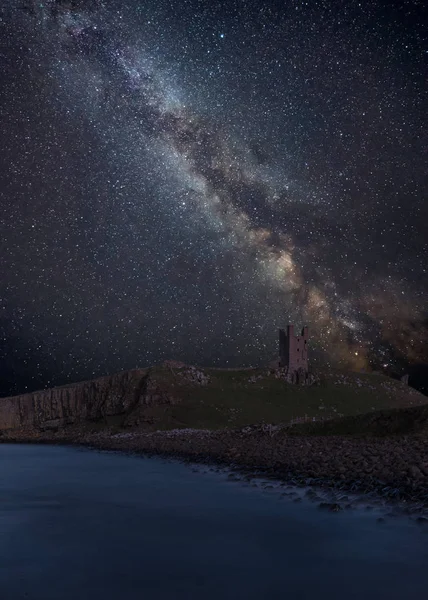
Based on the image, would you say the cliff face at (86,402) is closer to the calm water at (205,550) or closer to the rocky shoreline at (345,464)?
the rocky shoreline at (345,464)

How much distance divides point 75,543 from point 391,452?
47.0ft

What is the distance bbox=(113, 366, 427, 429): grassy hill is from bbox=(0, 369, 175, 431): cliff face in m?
1.62

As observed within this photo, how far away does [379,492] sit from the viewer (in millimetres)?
15938

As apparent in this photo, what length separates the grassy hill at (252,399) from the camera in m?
85.6

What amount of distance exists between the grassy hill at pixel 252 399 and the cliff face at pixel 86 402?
5.33 ft

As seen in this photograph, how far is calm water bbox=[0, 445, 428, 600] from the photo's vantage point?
27.8ft

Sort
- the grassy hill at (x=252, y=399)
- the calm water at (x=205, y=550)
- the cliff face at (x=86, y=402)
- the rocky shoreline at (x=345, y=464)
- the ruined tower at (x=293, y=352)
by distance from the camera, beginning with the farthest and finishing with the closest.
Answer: the ruined tower at (x=293, y=352)
the cliff face at (x=86, y=402)
the grassy hill at (x=252, y=399)
the rocky shoreline at (x=345, y=464)
the calm water at (x=205, y=550)

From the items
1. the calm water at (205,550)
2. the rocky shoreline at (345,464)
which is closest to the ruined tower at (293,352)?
the rocky shoreline at (345,464)

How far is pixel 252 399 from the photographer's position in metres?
97.5

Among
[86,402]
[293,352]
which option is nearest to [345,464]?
[86,402]

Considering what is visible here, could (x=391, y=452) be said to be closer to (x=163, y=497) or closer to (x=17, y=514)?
(x=163, y=497)

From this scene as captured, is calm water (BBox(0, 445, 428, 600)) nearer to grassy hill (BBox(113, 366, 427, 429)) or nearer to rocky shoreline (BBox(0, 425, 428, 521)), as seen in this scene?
rocky shoreline (BBox(0, 425, 428, 521))

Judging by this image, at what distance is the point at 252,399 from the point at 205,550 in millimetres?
87353

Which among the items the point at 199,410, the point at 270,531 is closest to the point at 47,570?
the point at 270,531
